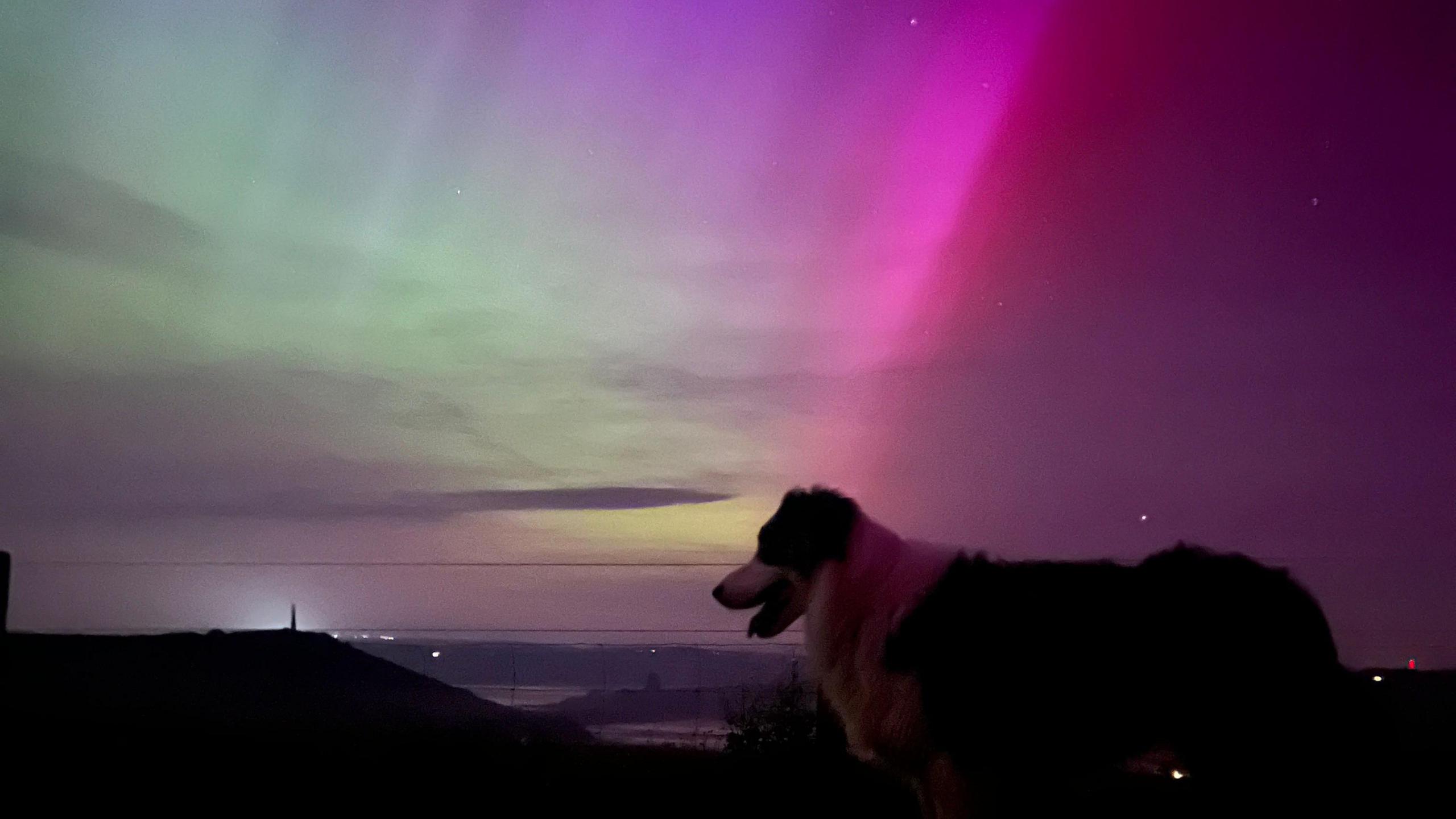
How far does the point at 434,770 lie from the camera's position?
7551 millimetres

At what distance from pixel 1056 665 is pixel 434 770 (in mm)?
4596

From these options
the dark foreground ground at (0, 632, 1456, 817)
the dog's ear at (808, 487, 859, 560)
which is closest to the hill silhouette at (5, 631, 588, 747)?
the dark foreground ground at (0, 632, 1456, 817)

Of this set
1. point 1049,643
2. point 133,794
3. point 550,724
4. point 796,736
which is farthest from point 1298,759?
point 550,724

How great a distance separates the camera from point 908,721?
5.05 meters

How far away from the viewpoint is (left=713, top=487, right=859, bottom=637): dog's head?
18.4 feet

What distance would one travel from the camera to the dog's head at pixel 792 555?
5609 millimetres

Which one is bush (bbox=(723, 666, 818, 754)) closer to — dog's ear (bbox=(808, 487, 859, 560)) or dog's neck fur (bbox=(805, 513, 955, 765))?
dog's neck fur (bbox=(805, 513, 955, 765))

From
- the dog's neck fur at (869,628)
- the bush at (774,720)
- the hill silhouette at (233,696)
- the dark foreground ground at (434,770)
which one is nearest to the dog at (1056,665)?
the dog's neck fur at (869,628)

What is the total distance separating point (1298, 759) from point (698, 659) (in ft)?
27.0

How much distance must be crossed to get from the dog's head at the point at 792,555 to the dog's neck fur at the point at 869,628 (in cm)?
7

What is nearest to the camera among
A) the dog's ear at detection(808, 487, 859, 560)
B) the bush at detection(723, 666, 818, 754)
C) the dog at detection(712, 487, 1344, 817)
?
the dog at detection(712, 487, 1344, 817)

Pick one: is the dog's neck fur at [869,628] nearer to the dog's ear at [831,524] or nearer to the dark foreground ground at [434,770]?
the dog's ear at [831,524]

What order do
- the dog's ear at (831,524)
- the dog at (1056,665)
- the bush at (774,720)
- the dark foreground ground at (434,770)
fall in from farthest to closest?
1. the bush at (774,720)
2. the dog's ear at (831,524)
3. the dark foreground ground at (434,770)
4. the dog at (1056,665)

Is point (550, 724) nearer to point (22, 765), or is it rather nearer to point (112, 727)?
point (112, 727)
